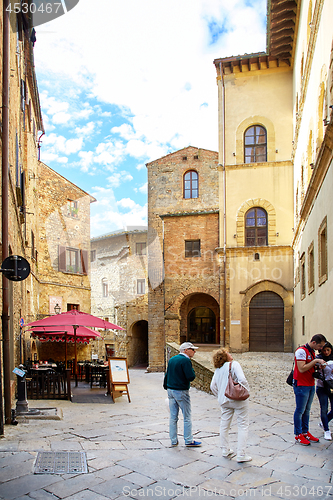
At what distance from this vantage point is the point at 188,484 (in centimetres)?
432

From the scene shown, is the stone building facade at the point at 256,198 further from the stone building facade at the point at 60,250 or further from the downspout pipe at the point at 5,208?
the downspout pipe at the point at 5,208

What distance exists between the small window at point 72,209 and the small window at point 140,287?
9647mm

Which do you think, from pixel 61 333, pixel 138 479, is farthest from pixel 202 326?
pixel 138 479

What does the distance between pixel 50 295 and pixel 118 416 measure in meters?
14.8

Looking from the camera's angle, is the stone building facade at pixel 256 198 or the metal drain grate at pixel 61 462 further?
the stone building facade at pixel 256 198

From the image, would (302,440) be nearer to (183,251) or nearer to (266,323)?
(266,323)

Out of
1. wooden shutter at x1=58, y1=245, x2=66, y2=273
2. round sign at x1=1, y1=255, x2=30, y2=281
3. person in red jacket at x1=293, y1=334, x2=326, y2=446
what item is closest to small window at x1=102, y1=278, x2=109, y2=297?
wooden shutter at x1=58, y1=245, x2=66, y2=273

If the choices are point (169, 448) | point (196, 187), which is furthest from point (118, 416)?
point (196, 187)

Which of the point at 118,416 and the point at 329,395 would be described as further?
the point at 118,416

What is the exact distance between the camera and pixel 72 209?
2477 cm

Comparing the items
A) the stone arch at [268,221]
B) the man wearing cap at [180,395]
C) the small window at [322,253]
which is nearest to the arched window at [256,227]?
the stone arch at [268,221]

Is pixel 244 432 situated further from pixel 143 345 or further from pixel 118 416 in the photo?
pixel 143 345

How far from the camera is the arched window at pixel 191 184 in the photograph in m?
27.0

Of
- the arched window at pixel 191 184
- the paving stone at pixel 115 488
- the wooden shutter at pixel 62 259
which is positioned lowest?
the paving stone at pixel 115 488
